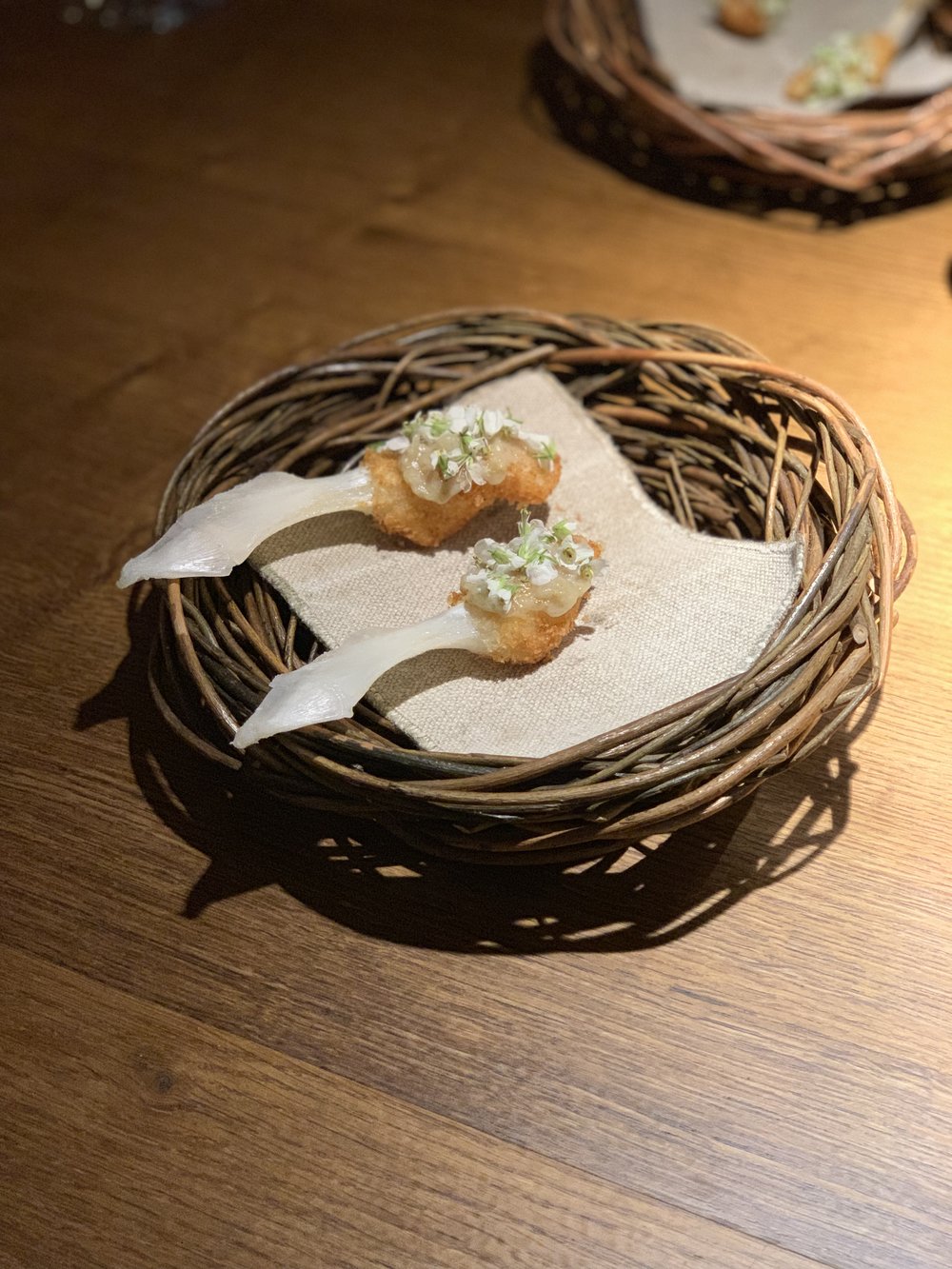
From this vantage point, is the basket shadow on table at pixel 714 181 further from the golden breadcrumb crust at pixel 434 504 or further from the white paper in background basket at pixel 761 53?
the golden breadcrumb crust at pixel 434 504

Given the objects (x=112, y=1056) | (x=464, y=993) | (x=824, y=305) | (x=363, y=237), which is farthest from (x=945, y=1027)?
(x=363, y=237)

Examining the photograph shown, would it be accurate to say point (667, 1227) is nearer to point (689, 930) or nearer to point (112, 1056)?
point (689, 930)

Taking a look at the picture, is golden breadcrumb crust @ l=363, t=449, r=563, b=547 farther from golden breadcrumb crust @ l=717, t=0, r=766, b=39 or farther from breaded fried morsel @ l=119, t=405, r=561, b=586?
golden breadcrumb crust @ l=717, t=0, r=766, b=39

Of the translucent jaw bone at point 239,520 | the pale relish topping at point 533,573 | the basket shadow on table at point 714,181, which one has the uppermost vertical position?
the basket shadow on table at point 714,181

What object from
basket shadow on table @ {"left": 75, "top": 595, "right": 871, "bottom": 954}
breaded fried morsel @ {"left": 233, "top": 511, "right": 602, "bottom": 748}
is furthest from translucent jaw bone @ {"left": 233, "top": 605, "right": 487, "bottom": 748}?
basket shadow on table @ {"left": 75, "top": 595, "right": 871, "bottom": 954}

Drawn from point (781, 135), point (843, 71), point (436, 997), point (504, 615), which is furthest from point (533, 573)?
point (843, 71)

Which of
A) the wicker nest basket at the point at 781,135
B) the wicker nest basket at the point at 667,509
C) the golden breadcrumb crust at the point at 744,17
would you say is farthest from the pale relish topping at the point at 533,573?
the golden breadcrumb crust at the point at 744,17
